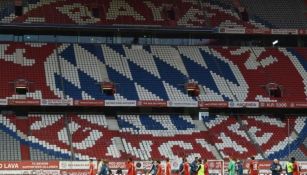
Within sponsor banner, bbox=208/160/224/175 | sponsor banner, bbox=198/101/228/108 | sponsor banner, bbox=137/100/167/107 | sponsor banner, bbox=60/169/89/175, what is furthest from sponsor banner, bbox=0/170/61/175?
sponsor banner, bbox=198/101/228/108

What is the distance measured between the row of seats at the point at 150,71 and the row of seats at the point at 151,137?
1794 mm

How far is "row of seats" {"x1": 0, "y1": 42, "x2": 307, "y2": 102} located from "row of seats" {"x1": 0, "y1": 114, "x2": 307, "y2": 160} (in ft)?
5.89

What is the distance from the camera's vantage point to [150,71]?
58406 mm

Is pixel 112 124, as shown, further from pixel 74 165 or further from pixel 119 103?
pixel 74 165

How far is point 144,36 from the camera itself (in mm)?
61156

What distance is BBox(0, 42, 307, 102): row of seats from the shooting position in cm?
5538

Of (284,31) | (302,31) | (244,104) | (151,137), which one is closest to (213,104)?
(244,104)

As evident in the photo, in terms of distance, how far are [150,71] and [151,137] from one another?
7.00 m

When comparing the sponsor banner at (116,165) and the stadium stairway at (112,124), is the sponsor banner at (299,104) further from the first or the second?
the sponsor banner at (116,165)

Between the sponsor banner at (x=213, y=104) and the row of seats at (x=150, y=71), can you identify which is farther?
the sponsor banner at (x=213, y=104)

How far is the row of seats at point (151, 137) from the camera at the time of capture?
50.8m

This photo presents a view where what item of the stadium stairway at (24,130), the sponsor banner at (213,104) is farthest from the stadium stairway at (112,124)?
the sponsor banner at (213,104)

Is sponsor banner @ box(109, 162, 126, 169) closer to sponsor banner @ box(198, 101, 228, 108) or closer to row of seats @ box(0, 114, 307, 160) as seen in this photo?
row of seats @ box(0, 114, 307, 160)

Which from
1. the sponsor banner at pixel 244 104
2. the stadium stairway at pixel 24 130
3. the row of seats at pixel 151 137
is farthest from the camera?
the sponsor banner at pixel 244 104
